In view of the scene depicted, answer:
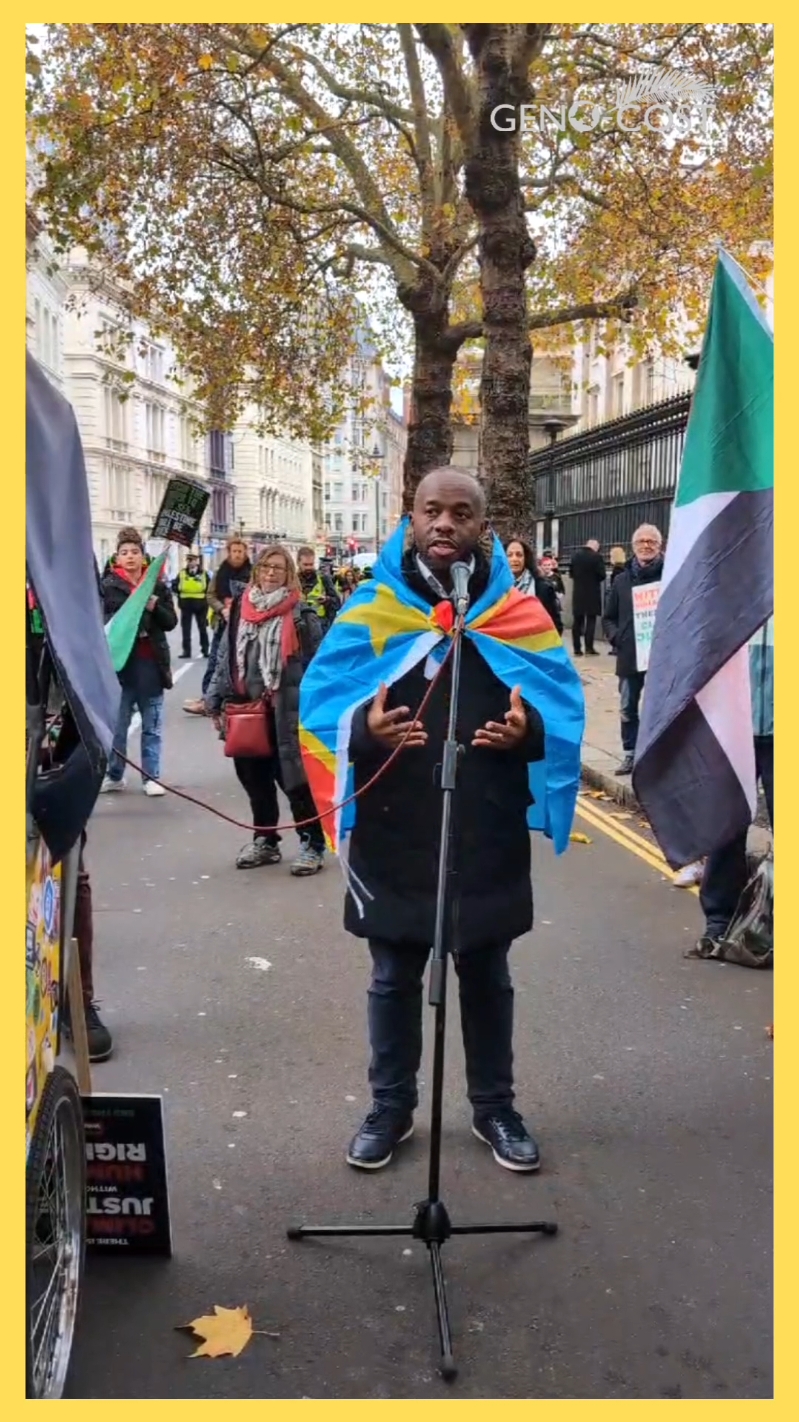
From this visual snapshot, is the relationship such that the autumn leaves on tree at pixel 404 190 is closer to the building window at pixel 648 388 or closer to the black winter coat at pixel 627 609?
the black winter coat at pixel 627 609

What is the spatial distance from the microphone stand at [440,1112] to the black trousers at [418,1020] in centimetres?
21

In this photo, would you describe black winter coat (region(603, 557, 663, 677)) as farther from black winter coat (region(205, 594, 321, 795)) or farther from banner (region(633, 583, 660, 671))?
black winter coat (region(205, 594, 321, 795))

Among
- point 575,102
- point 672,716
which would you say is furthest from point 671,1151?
point 575,102

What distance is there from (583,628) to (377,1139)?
17923 mm

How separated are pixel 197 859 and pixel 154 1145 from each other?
15.3ft

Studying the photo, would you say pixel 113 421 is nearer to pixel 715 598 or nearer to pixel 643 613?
pixel 643 613

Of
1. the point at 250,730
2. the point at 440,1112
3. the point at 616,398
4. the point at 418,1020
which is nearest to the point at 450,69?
the point at 250,730

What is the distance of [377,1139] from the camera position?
142 inches

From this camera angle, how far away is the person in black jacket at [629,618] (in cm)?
893

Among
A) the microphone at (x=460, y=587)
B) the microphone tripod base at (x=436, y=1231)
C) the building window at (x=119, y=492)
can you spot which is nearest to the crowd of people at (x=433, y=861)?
the microphone at (x=460, y=587)

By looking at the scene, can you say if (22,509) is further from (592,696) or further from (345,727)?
(592,696)

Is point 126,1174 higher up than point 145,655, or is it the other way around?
point 145,655

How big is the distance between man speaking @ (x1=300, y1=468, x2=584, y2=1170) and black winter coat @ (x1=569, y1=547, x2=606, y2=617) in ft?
51.2

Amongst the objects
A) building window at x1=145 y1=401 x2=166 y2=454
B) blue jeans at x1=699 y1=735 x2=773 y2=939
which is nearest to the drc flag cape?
blue jeans at x1=699 y1=735 x2=773 y2=939
